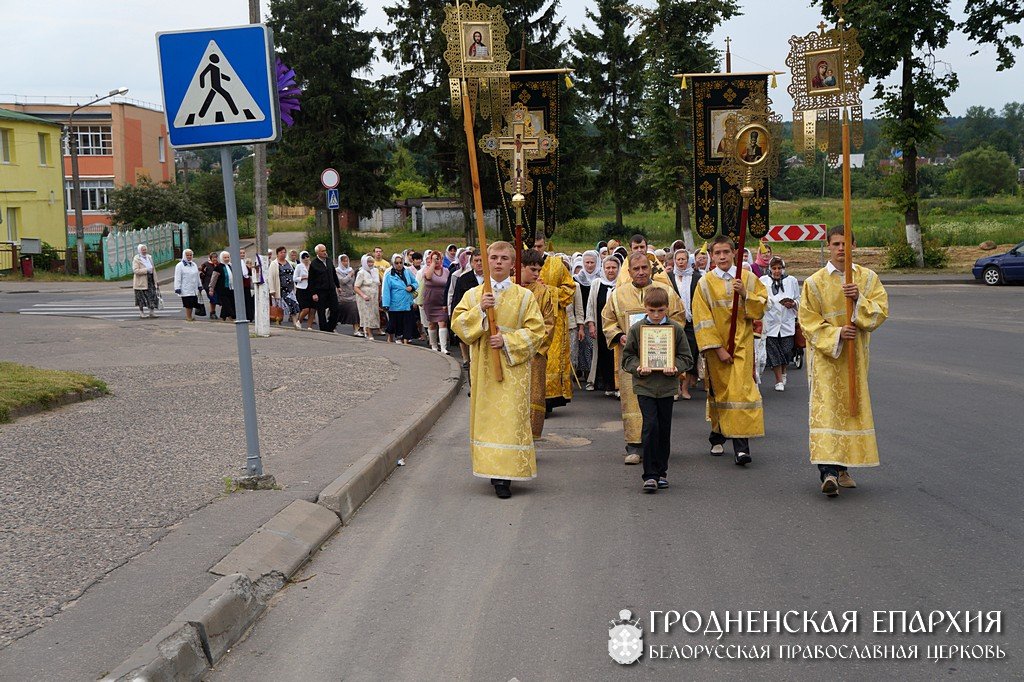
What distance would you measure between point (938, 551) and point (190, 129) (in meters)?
5.58

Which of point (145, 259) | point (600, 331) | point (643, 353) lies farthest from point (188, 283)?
point (643, 353)

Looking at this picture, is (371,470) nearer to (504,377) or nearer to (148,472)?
(504,377)

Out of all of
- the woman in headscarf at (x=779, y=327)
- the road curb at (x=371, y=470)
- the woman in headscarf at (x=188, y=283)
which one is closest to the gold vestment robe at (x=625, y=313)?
the road curb at (x=371, y=470)

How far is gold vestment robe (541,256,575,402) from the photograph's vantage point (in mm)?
12836

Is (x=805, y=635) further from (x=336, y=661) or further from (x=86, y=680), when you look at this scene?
(x=86, y=680)

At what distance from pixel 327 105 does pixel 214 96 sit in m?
45.5

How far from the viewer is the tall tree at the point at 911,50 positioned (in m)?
36.5

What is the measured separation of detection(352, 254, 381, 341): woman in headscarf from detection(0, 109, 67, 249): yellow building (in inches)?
1437

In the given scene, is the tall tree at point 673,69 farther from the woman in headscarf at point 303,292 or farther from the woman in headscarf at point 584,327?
the woman in headscarf at point 584,327

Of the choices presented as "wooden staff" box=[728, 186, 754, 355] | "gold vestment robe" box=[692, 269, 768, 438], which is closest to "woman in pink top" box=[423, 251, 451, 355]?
"gold vestment robe" box=[692, 269, 768, 438]

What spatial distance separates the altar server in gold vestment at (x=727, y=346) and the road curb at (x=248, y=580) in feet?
9.51

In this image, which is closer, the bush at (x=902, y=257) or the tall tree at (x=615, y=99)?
the bush at (x=902, y=257)

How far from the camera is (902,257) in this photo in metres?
39.1

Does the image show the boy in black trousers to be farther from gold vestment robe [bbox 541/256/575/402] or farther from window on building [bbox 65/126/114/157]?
window on building [bbox 65/126/114/157]
